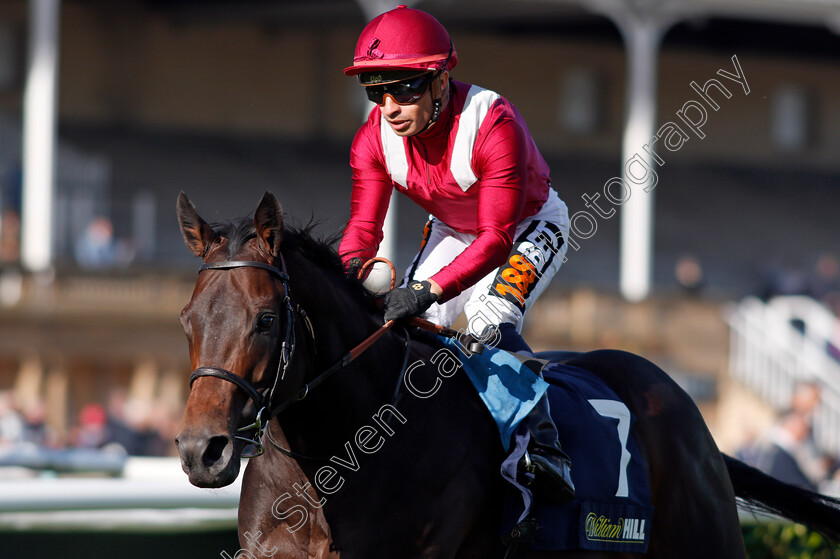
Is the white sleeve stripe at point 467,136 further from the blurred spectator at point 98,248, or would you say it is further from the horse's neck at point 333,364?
the blurred spectator at point 98,248

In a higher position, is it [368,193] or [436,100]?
[436,100]

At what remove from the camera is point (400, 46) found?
124 inches

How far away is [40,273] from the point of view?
11.5m

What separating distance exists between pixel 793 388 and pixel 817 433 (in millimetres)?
753

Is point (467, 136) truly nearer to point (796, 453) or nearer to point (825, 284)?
point (796, 453)

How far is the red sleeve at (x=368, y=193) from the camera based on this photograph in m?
3.46

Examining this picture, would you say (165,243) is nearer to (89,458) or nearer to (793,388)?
(793,388)

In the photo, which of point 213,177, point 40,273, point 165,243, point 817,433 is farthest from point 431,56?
point 213,177

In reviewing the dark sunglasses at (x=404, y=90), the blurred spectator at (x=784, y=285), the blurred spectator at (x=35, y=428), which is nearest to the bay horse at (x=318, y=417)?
the dark sunglasses at (x=404, y=90)

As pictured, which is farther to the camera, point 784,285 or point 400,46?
point 784,285

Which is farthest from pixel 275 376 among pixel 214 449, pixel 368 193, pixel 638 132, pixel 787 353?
pixel 638 132

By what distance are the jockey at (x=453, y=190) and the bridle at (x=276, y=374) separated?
35 centimetres

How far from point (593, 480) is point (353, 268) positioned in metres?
0.99

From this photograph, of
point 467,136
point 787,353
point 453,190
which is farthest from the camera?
point 787,353
